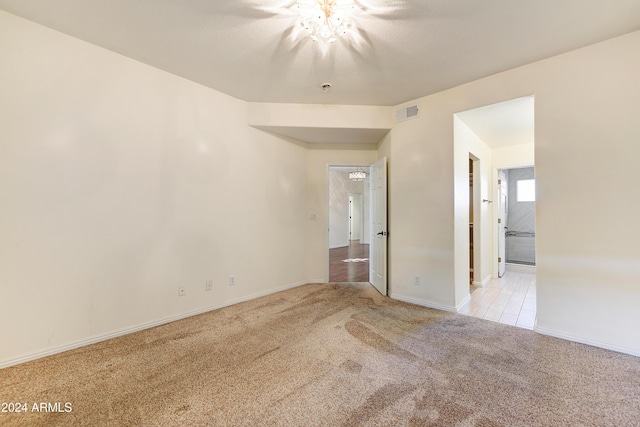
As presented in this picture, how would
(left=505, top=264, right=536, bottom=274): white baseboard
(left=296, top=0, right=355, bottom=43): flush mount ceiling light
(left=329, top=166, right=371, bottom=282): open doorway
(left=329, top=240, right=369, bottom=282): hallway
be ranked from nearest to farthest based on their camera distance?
(left=296, top=0, right=355, bottom=43): flush mount ceiling light < (left=329, top=240, right=369, bottom=282): hallway < (left=505, top=264, right=536, bottom=274): white baseboard < (left=329, top=166, right=371, bottom=282): open doorway

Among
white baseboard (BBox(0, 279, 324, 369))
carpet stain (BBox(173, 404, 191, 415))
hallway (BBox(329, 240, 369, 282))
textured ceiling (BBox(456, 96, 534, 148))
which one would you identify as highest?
textured ceiling (BBox(456, 96, 534, 148))

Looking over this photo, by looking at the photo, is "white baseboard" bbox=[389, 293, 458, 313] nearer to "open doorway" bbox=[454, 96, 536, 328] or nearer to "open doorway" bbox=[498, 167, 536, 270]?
"open doorway" bbox=[454, 96, 536, 328]

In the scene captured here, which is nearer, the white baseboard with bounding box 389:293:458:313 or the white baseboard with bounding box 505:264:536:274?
the white baseboard with bounding box 389:293:458:313

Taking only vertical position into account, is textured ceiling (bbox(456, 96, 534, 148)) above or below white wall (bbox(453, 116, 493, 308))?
above

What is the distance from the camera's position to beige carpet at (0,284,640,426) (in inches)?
59.6

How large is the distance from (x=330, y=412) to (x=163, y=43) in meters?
3.37

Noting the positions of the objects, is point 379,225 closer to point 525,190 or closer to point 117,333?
point 117,333

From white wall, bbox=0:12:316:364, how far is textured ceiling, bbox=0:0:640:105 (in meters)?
0.35

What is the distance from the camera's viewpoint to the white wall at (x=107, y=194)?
2.06m

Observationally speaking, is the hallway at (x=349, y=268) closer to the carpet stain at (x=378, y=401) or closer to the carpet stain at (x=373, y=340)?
the carpet stain at (x=373, y=340)

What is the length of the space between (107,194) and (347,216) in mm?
8472

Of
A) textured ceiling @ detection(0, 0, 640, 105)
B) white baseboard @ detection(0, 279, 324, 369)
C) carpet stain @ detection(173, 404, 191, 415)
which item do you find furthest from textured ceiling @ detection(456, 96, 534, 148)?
carpet stain @ detection(173, 404, 191, 415)

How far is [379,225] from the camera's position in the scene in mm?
4090

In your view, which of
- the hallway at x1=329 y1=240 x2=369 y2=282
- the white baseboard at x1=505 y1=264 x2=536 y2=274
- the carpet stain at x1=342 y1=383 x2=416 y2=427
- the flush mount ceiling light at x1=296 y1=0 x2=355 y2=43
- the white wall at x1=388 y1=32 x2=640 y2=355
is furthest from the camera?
the white baseboard at x1=505 y1=264 x2=536 y2=274
